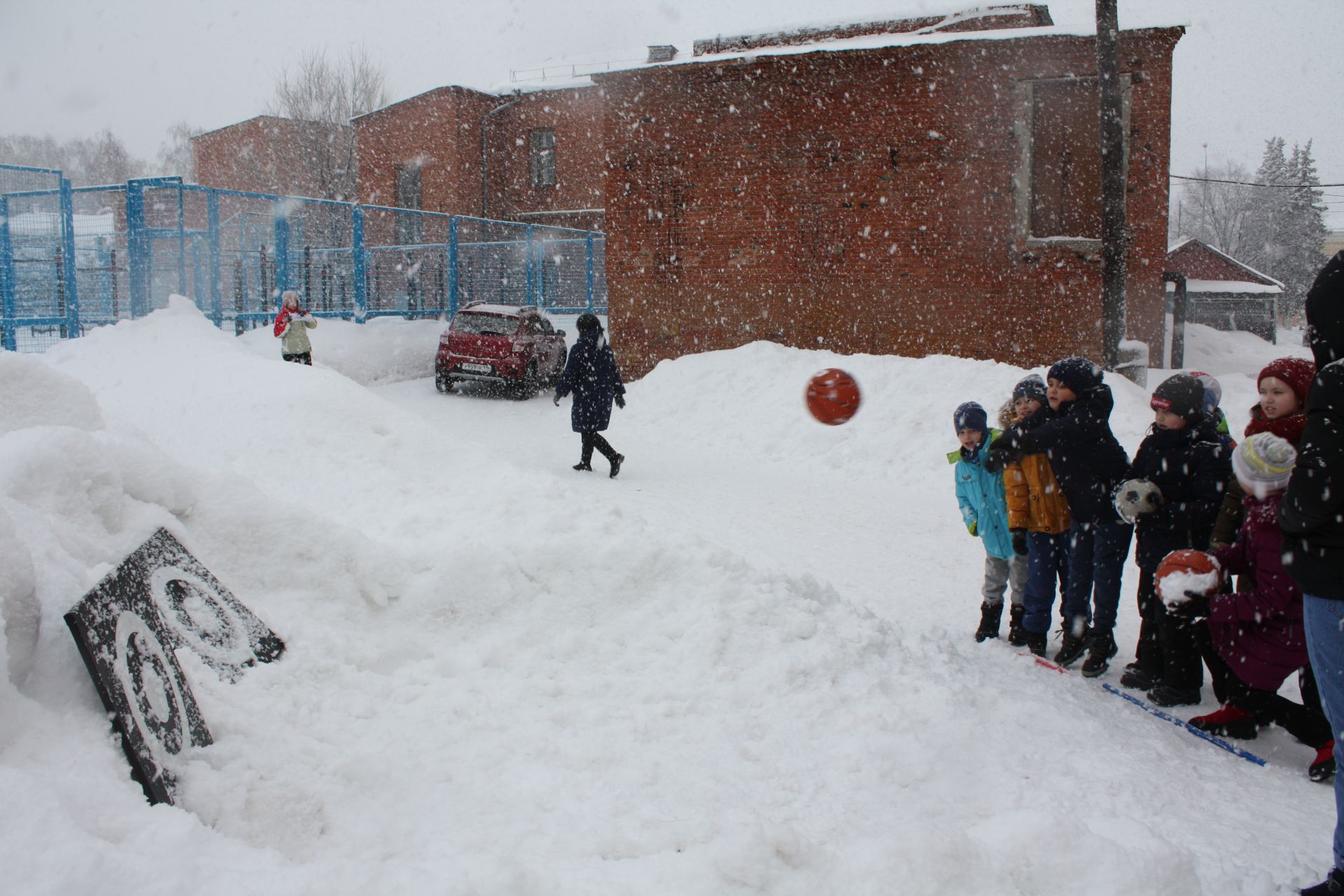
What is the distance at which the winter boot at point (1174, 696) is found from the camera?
4625mm

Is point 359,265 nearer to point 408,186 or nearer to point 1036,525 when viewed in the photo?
point 1036,525

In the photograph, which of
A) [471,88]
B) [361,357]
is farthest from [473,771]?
[471,88]

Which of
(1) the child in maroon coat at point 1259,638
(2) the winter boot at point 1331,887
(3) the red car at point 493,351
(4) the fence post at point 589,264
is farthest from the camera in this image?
(4) the fence post at point 589,264

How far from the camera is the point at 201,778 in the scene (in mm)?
2703

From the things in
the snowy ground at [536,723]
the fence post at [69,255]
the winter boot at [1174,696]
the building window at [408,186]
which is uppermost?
the building window at [408,186]

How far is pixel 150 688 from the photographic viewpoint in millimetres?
2807

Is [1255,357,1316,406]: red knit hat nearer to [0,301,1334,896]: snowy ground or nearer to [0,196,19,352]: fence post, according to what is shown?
[0,301,1334,896]: snowy ground

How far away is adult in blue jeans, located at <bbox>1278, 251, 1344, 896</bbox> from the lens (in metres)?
2.67

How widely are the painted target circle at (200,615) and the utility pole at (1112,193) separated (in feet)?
39.3

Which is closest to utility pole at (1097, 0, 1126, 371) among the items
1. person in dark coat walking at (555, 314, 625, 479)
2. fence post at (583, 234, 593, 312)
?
person in dark coat walking at (555, 314, 625, 479)

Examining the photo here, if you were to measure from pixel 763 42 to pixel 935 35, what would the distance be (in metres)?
8.67

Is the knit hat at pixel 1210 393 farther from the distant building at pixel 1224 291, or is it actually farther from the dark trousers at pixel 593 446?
the distant building at pixel 1224 291

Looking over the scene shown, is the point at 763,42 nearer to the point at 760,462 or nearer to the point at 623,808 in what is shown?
the point at 760,462

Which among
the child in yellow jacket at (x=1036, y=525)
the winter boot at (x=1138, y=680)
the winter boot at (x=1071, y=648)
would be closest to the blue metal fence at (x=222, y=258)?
the child in yellow jacket at (x=1036, y=525)
